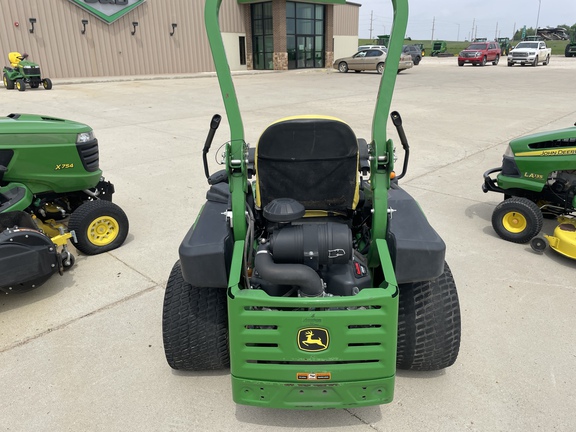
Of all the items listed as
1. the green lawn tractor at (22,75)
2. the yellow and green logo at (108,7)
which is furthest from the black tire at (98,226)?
the yellow and green logo at (108,7)

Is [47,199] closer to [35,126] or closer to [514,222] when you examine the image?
[35,126]

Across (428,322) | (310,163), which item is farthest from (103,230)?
(428,322)

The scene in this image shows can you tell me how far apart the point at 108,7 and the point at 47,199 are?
21407 mm

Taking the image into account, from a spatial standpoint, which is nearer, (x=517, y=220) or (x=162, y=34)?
(x=517, y=220)

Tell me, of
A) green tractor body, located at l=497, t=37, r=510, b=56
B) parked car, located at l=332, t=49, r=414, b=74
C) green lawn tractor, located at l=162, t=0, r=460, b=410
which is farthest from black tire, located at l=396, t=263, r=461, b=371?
green tractor body, located at l=497, t=37, r=510, b=56

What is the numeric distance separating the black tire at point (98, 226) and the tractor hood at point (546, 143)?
3.52 metres

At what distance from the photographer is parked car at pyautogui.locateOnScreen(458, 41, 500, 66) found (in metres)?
30.7

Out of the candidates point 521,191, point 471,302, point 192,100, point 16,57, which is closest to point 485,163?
point 521,191

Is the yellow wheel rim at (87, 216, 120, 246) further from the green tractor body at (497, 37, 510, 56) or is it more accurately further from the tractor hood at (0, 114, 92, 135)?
the green tractor body at (497, 37, 510, 56)

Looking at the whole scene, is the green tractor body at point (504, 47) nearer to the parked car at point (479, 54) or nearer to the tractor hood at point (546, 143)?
the parked car at point (479, 54)

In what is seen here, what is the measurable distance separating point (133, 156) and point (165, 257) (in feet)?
12.6

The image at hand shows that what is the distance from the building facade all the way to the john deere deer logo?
1532 centimetres

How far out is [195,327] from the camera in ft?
7.65

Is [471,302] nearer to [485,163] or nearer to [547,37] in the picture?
[485,163]
